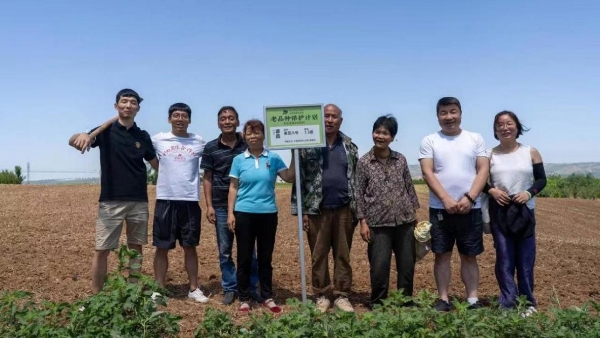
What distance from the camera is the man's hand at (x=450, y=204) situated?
460 centimetres

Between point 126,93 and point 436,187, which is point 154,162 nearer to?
point 126,93

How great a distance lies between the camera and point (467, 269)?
16.1ft

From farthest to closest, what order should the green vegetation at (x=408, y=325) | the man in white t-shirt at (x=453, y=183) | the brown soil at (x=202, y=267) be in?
the brown soil at (x=202, y=267) < the man in white t-shirt at (x=453, y=183) < the green vegetation at (x=408, y=325)

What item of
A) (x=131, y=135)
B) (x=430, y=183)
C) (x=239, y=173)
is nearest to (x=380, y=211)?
(x=430, y=183)

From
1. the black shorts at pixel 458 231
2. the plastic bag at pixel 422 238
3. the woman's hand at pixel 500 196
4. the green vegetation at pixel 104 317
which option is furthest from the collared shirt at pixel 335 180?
the green vegetation at pixel 104 317

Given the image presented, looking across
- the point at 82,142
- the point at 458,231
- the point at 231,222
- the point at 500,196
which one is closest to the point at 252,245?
the point at 231,222

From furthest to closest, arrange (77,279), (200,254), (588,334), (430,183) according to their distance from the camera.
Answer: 1. (200,254)
2. (77,279)
3. (430,183)
4. (588,334)

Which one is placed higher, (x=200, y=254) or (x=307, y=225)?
(x=307, y=225)

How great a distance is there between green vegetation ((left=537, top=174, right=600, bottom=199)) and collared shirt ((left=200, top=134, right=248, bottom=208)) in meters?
27.0

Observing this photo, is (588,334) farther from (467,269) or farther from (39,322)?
(39,322)

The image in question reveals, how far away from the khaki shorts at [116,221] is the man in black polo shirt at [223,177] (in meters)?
0.64

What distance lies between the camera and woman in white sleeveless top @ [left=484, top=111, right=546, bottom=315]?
478 cm

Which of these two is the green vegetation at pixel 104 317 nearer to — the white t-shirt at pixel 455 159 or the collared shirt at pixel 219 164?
the collared shirt at pixel 219 164

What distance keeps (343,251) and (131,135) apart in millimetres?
2260
